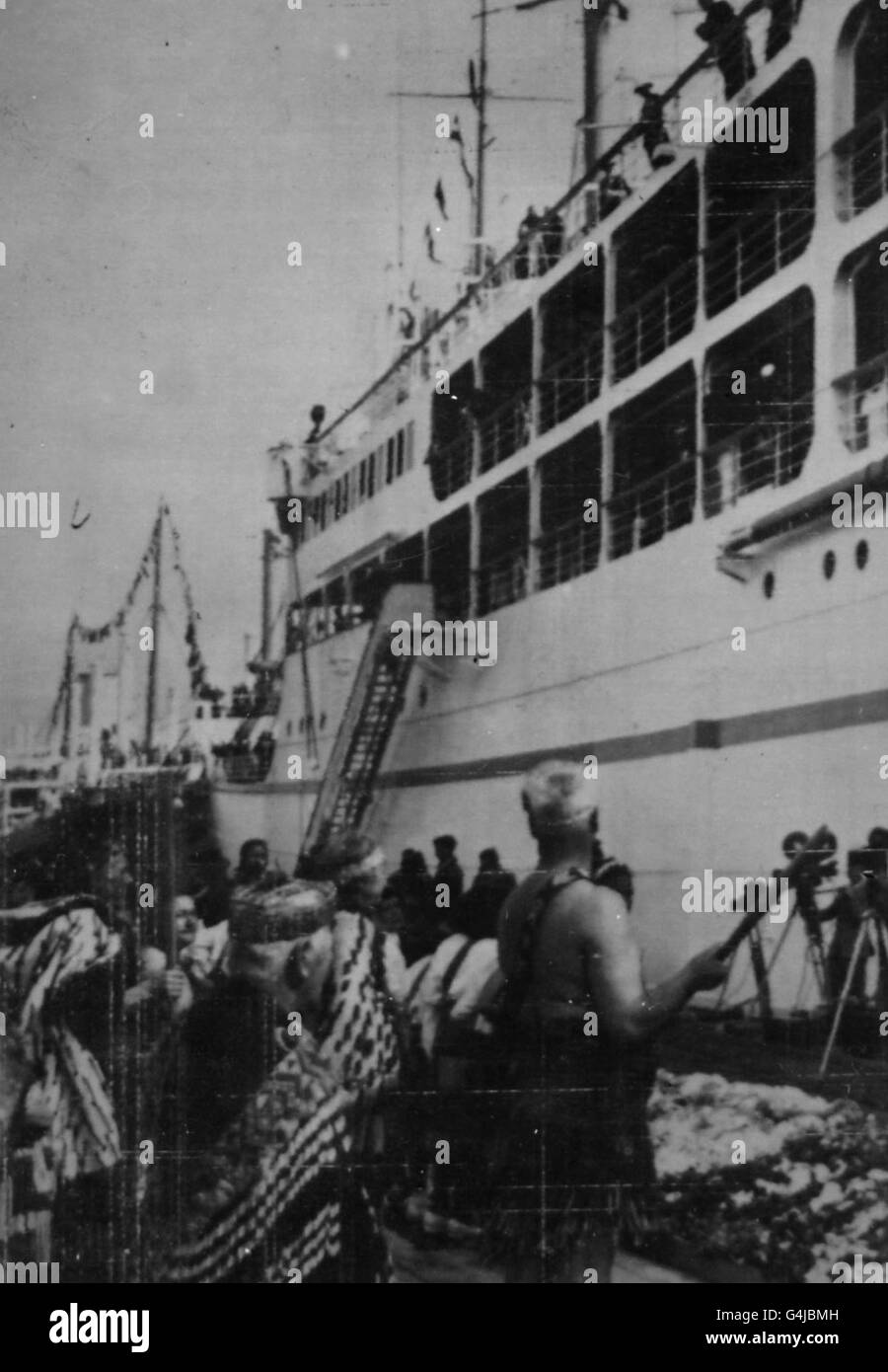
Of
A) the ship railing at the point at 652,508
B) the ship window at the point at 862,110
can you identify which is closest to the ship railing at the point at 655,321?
→ the ship railing at the point at 652,508

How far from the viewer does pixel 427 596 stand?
3029 mm

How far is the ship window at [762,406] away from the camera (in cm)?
296

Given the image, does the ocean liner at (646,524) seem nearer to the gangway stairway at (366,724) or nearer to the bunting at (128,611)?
the gangway stairway at (366,724)

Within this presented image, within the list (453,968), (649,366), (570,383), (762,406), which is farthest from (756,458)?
(453,968)

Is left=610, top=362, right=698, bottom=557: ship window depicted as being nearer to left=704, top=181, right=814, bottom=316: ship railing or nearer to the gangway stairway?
left=704, top=181, right=814, bottom=316: ship railing

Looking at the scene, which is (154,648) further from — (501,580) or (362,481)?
(501,580)

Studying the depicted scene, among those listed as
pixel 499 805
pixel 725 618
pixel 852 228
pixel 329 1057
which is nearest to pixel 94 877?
pixel 329 1057

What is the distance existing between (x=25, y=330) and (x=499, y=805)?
142 centimetres

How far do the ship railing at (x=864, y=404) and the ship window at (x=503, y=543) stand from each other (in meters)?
0.70

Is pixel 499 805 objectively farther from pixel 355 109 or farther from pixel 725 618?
pixel 355 109

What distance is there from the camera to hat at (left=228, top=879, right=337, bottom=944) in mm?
2898

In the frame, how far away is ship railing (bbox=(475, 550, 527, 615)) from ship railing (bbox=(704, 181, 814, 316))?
73 centimetres

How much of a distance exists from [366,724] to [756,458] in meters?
1.03

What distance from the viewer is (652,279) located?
3084 mm
